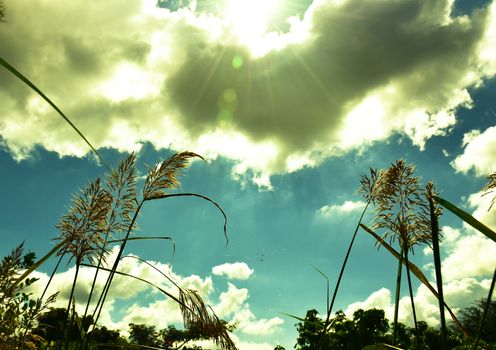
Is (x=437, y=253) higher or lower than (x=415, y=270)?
lower

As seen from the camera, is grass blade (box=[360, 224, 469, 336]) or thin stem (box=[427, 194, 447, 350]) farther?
grass blade (box=[360, 224, 469, 336])

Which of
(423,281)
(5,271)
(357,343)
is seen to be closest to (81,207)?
(5,271)

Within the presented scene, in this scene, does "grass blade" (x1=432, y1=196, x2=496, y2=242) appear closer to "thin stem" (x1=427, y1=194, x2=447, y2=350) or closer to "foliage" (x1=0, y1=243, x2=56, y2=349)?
"thin stem" (x1=427, y1=194, x2=447, y2=350)

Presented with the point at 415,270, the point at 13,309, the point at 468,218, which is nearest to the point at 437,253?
the point at 468,218

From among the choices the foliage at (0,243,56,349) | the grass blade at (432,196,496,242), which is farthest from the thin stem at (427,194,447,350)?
the foliage at (0,243,56,349)

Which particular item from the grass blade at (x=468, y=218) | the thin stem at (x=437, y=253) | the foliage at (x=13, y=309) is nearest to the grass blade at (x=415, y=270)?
the thin stem at (x=437, y=253)

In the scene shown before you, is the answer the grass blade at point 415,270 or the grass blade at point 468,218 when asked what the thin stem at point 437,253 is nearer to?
the grass blade at point 468,218

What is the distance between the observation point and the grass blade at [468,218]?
1.62 m

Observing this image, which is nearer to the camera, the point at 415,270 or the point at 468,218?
the point at 468,218

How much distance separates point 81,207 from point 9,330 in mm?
1193

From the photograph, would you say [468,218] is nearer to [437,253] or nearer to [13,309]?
[437,253]

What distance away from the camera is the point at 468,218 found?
1.66 meters

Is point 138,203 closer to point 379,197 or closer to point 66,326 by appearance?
point 66,326

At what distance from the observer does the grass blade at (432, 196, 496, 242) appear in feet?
5.32
